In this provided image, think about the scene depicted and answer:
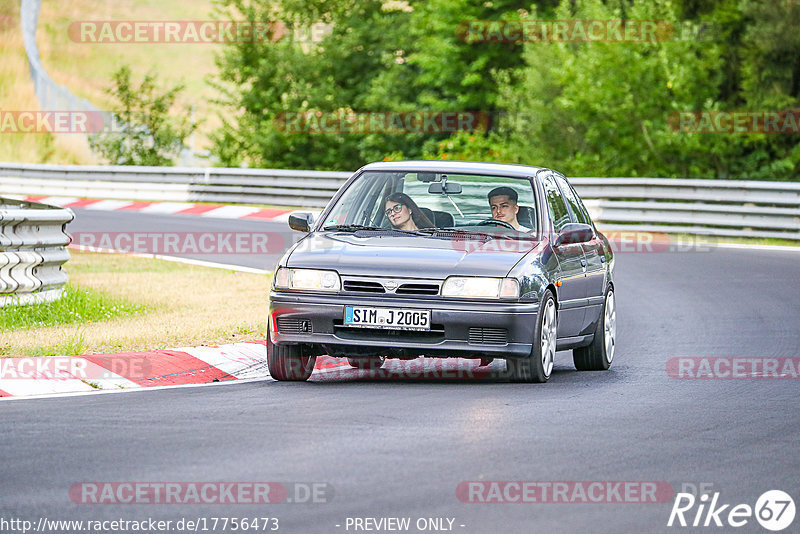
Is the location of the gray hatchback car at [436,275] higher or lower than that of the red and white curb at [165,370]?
higher

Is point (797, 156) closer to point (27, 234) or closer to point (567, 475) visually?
point (27, 234)

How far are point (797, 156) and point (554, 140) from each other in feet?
28.2

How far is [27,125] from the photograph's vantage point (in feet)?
178

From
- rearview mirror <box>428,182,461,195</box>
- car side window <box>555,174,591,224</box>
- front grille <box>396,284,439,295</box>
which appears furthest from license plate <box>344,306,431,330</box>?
car side window <box>555,174,591,224</box>

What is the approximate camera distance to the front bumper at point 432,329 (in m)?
9.16

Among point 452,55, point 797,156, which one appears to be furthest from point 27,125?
point 797,156

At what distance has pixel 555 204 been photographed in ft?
35.6

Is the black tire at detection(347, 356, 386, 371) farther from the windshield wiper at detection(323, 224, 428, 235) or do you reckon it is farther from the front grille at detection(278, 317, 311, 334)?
the front grille at detection(278, 317, 311, 334)

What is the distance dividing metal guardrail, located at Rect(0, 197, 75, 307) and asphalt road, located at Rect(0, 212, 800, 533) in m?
3.89

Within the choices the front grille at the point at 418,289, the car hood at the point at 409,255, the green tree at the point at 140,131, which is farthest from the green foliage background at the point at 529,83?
the front grille at the point at 418,289

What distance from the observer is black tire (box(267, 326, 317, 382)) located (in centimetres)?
959

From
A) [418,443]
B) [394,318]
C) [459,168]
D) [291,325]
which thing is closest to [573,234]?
[459,168]

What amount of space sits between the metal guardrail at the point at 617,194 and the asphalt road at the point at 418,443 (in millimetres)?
14330

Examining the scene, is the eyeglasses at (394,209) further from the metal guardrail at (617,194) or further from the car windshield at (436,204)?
the metal guardrail at (617,194)
